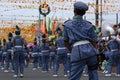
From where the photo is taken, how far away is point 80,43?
9062mm

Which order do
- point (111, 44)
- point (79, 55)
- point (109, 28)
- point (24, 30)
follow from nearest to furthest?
point (79, 55) → point (109, 28) → point (111, 44) → point (24, 30)

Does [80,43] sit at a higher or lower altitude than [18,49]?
higher

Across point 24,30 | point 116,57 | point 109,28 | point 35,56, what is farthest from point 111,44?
point 24,30

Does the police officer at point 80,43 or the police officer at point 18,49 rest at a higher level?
the police officer at point 80,43

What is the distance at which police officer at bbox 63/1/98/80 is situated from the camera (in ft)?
29.5

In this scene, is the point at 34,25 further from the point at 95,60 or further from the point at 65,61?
the point at 95,60

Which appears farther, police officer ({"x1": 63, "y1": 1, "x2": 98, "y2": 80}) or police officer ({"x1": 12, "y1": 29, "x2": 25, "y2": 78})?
police officer ({"x1": 12, "y1": 29, "x2": 25, "y2": 78})

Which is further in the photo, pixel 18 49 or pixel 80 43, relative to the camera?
pixel 18 49

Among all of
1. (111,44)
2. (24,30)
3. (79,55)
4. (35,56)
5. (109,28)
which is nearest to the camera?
(79,55)

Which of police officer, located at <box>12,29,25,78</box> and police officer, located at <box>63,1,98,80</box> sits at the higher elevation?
police officer, located at <box>63,1,98,80</box>

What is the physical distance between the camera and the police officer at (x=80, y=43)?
29.5 feet

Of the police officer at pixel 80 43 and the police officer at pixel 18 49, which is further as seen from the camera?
the police officer at pixel 18 49

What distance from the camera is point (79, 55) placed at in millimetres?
8977

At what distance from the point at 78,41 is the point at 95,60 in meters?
0.51
